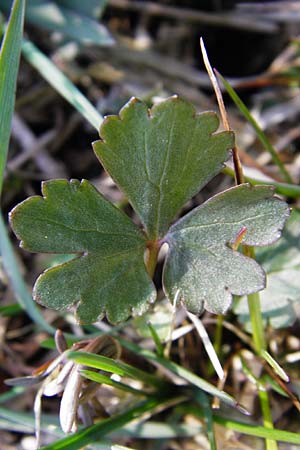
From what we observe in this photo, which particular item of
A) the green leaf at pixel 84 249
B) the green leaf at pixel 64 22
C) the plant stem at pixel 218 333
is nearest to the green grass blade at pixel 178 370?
the plant stem at pixel 218 333

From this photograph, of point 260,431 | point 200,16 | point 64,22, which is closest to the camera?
point 260,431

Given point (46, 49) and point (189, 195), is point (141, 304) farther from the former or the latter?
point (46, 49)

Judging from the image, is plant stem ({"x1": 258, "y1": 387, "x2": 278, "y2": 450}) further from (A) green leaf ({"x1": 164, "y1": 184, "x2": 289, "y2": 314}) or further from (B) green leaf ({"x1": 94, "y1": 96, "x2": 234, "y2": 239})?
(B) green leaf ({"x1": 94, "y1": 96, "x2": 234, "y2": 239})

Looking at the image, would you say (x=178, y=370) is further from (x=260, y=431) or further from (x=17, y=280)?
(x=17, y=280)

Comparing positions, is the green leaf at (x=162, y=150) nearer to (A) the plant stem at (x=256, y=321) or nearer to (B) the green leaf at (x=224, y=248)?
(B) the green leaf at (x=224, y=248)

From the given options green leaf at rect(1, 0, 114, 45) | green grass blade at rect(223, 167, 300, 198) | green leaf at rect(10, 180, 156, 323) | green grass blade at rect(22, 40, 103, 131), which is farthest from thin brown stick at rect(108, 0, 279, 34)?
green leaf at rect(10, 180, 156, 323)

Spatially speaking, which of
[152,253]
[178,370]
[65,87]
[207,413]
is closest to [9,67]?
[65,87]

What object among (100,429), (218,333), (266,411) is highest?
(100,429)
